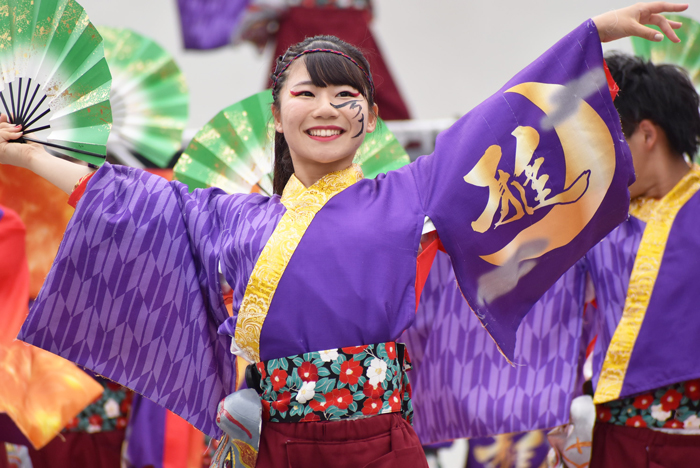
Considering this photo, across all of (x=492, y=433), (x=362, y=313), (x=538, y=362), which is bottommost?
(x=492, y=433)

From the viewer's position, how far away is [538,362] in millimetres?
2121

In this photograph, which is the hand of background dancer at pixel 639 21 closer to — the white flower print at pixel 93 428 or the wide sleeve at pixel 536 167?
the wide sleeve at pixel 536 167

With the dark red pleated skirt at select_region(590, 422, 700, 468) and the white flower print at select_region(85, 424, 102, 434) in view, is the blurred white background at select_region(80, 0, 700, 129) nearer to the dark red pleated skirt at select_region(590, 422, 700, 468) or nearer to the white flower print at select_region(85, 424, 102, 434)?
the white flower print at select_region(85, 424, 102, 434)

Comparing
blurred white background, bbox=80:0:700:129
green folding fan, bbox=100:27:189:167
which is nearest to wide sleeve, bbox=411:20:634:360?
green folding fan, bbox=100:27:189:167

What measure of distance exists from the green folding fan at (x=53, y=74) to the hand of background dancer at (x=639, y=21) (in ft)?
3.49

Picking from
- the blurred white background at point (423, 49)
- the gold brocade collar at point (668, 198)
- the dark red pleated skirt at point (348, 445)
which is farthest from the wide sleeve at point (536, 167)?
the blurred white background at point (423, 49)

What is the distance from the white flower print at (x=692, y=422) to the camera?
1879mm

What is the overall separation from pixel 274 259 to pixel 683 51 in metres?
1.62

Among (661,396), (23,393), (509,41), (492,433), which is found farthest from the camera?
(509,41)

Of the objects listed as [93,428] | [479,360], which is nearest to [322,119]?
[479,360]

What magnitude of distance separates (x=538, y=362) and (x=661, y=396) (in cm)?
33

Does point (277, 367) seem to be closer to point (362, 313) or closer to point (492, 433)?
point (362, 313)

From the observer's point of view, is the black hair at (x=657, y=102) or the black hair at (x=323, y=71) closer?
the black hair at (x=323, y=71)

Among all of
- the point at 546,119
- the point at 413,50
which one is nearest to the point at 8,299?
the point at 546,119
